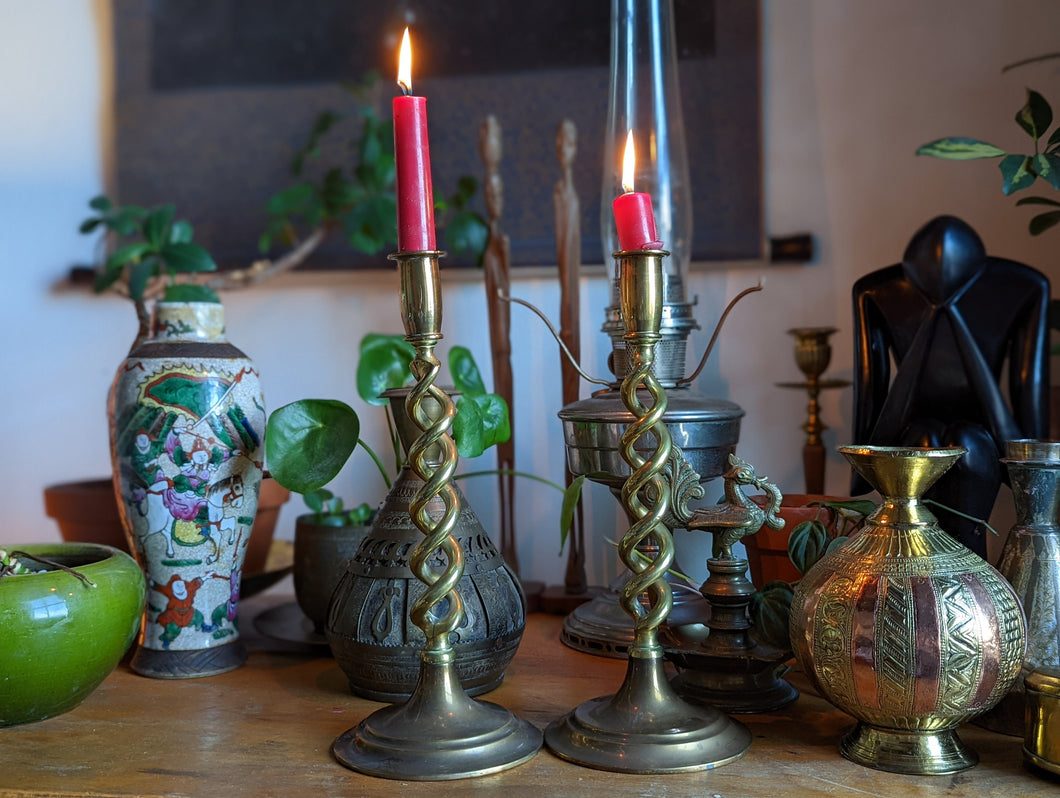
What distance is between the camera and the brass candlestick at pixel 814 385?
946mm

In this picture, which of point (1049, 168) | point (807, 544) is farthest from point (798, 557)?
point (1049, 168)

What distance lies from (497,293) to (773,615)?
50cm

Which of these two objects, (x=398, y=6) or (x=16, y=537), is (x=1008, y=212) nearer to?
(x=398, y=6)

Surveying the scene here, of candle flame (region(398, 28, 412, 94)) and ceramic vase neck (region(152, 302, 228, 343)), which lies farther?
ceramic vase neck (region(152, 302, 228, 343))

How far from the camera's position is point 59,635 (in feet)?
2.14

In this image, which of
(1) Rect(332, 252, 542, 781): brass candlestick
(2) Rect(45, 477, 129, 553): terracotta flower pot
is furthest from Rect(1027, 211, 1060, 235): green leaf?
(2) Rect(45, 477, 129, 553): terracotta flower pot

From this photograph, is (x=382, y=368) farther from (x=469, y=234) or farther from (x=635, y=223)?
(x=635, y=223)

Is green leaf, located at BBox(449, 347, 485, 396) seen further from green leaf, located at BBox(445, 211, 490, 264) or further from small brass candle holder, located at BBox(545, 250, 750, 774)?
small brass candle holder, located at BBox(545, 250, 750, 774)

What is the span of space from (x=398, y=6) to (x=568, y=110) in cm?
25

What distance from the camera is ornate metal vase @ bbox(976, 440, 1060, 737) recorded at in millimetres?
621

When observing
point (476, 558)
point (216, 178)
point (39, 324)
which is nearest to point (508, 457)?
point (476, 558)

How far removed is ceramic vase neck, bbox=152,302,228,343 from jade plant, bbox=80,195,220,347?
0.48 ft

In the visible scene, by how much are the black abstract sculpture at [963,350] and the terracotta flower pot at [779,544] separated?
108mm

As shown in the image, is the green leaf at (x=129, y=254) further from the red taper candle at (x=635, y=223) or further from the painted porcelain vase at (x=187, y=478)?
the red taper candle at (x=635, y=223)
